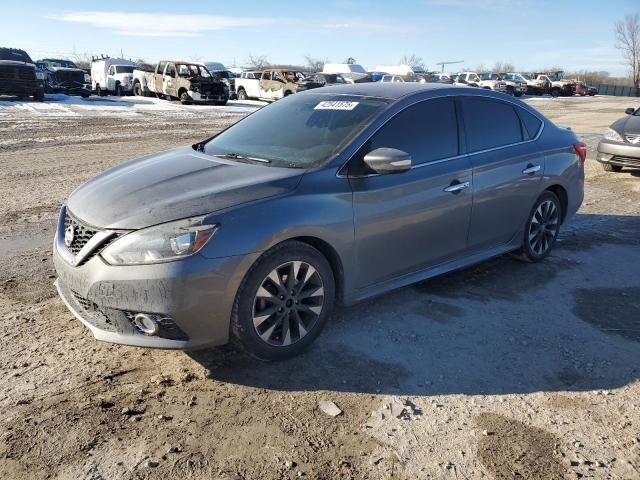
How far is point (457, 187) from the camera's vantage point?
171 inches

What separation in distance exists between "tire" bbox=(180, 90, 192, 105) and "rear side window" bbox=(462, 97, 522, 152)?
22.3 meters

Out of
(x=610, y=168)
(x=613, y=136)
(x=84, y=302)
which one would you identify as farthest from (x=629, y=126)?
(x=84, y=302)

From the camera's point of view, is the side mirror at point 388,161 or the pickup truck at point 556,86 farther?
the pickup truck at point 556,86

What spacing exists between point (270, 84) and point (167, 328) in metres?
28.1

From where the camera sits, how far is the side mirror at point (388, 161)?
3678 mm

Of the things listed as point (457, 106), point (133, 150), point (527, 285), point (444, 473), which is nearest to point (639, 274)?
point (527, 285)

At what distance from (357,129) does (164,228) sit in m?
1.58

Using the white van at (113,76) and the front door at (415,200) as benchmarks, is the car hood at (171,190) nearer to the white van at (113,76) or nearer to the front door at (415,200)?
the front door at (415,200)

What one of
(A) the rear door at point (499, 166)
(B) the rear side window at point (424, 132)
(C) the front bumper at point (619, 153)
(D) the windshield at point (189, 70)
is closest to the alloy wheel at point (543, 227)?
(A) the rear door at point (499, 166)

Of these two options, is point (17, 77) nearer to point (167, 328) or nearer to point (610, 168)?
point (610, 168)

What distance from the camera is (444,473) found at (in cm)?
260

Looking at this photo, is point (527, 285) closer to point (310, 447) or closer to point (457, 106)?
point (457, 106)

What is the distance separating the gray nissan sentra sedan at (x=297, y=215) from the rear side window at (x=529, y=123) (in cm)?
3

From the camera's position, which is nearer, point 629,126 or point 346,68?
point 629,126
